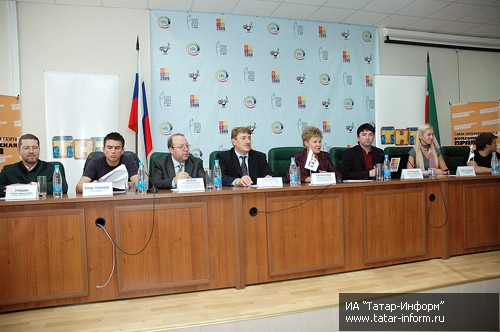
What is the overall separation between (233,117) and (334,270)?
2.38m

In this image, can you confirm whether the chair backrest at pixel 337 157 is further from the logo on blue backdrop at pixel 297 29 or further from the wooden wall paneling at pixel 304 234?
the logo on blue backdrop at pixel 297 29

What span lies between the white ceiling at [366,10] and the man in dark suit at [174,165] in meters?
1.95

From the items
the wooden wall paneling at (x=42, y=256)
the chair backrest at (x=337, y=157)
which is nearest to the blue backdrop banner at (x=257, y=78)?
the chair backrest at (x=337, y=157)

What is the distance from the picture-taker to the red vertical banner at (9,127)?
356 cm

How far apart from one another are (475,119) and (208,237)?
487 cm

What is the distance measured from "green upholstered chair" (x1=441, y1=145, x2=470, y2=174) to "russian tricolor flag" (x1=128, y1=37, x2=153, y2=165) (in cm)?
328

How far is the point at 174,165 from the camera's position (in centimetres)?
281

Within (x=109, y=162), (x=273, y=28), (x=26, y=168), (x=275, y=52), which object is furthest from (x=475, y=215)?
(x=26, y=168)

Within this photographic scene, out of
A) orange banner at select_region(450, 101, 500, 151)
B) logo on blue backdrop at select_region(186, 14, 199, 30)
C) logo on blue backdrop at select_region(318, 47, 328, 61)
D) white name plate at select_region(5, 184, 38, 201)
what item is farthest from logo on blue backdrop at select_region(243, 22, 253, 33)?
orange banner at select_region(450, 101, 500, 151)

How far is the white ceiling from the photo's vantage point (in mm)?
3848

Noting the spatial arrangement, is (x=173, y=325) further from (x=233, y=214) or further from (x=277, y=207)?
(x=277, y=207)

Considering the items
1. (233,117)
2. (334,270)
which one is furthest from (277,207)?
(233,117)

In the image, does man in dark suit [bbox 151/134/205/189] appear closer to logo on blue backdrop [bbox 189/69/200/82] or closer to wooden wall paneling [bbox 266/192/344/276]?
wooden wall paneling [bbox 266/192/344/276]

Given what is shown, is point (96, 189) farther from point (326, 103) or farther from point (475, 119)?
point (475, 119)
